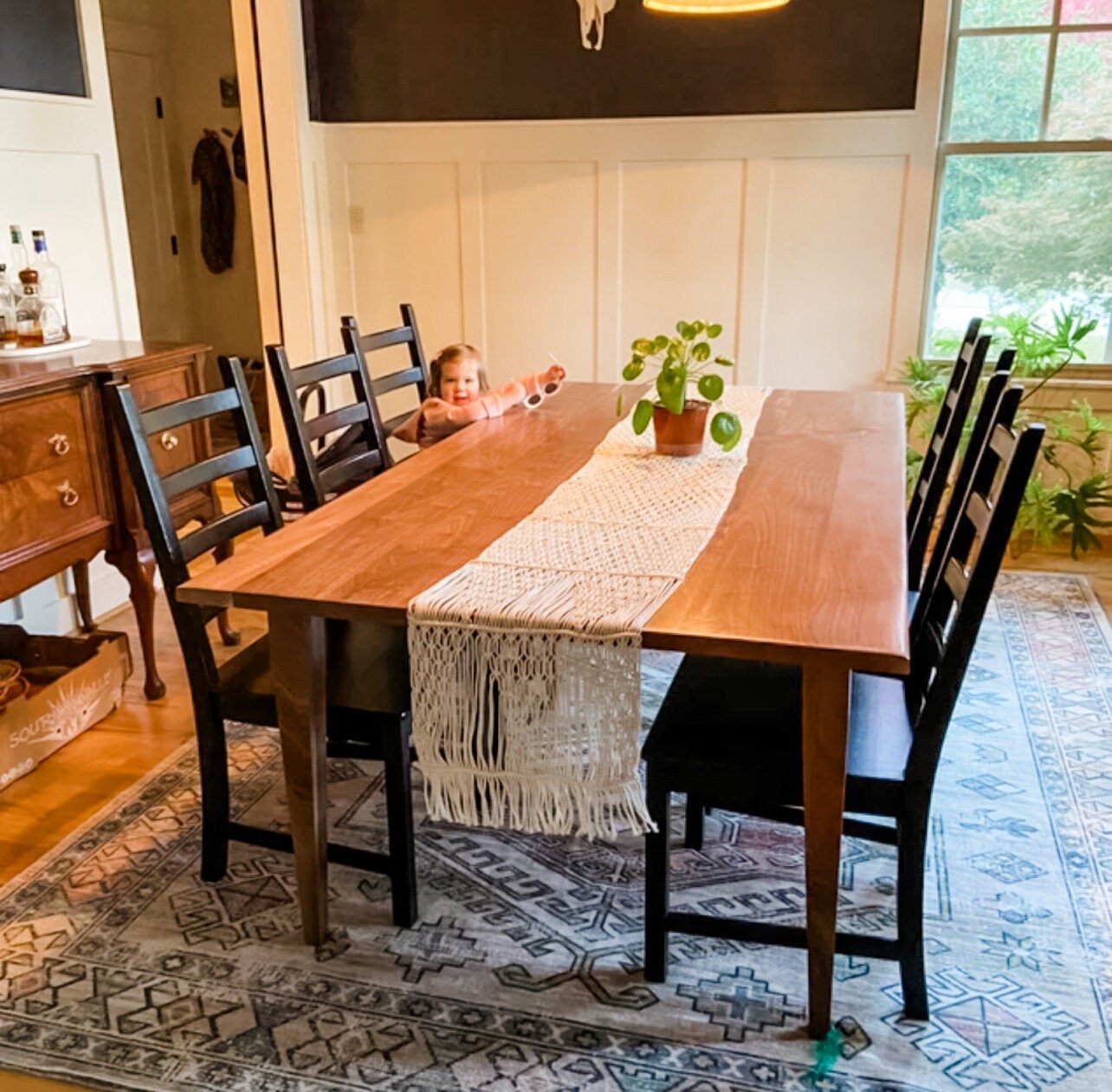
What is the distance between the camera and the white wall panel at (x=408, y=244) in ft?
14.7

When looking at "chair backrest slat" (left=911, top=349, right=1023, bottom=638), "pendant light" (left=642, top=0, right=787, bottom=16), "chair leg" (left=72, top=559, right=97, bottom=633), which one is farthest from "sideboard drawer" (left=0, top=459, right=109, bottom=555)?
"chair backrest slat" (left=911, top=349, right=1023, bottom=638)

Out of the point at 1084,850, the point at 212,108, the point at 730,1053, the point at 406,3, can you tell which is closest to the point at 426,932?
the point at 730,1053

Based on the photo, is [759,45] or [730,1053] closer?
[730,1053]

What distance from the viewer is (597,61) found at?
4145 mm

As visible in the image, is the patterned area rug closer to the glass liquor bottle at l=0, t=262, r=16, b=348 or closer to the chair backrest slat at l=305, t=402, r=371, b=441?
the chair backrest slat at l=305, t=402, r=371, b=441

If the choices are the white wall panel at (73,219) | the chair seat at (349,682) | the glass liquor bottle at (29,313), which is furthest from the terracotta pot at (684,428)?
the white wall panel at (73,219)

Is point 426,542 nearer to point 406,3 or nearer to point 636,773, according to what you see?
point 636,773

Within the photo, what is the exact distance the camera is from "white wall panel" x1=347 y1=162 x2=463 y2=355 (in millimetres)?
4473

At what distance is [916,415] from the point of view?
4102mm

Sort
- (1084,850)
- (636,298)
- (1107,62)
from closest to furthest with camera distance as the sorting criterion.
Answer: (1084,850) → (1107,62) → (636,298)

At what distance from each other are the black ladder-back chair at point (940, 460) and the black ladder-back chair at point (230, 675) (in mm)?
1216

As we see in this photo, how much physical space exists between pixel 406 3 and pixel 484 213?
87 cm

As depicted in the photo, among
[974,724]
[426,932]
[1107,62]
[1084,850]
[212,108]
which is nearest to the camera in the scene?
[426,932]

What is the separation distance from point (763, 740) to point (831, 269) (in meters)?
2.93
